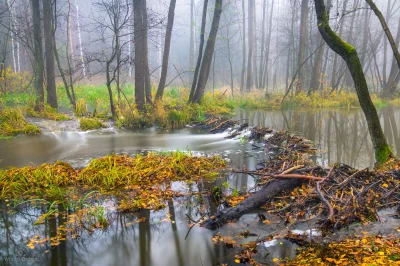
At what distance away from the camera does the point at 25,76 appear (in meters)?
22.7

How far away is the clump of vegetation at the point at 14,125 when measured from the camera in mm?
10727

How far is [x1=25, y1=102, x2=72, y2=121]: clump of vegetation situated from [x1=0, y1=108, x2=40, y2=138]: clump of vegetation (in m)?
1.04

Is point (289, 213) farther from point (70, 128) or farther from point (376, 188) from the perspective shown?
point (70, 128)

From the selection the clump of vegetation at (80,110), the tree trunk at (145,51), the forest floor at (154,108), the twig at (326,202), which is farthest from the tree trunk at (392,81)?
the twig at (326,202)

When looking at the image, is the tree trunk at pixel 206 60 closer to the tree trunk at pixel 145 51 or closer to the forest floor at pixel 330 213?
the tree trunk at pixel 145 51

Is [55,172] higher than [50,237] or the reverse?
higher

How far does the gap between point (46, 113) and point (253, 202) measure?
1079 cm

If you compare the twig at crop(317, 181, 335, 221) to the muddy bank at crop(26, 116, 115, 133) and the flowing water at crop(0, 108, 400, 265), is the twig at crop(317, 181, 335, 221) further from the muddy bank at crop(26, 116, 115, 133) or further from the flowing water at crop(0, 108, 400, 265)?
the muddy bank at crop(26, 116, 115, 133)

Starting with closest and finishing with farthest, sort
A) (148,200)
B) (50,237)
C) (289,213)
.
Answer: (50,237) < (289,213) < (148,200)

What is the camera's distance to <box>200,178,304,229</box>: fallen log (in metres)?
4.43

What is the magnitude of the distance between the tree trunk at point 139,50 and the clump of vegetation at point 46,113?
2.97 meters

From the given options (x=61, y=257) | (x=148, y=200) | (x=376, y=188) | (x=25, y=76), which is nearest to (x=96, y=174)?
(x=148, y=200)

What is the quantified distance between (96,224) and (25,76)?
71.3 feet

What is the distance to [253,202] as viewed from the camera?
4.78 metres
